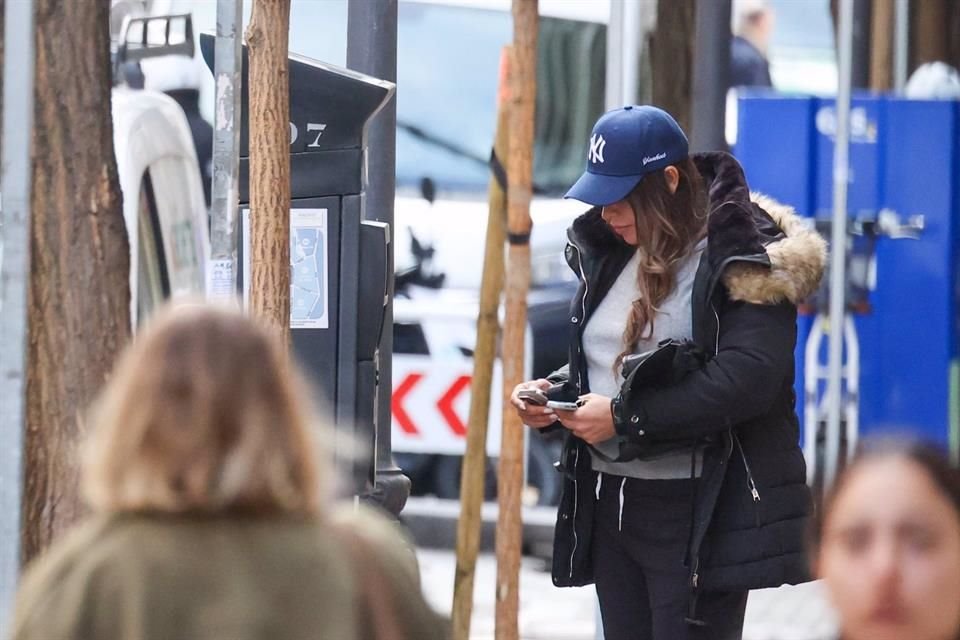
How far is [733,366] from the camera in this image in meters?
3.96

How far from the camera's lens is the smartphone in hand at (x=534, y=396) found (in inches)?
165

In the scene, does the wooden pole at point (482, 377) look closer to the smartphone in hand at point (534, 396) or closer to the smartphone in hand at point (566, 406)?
the smartphone in hand at point (534, 396)

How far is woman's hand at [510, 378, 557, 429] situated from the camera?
420 centimetres

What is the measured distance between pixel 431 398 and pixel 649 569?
5.00 meters

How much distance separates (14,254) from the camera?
418cm

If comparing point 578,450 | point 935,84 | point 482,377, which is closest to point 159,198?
point 482,377

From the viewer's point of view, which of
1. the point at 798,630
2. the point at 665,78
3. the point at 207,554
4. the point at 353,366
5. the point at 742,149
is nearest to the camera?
the point at 207,554

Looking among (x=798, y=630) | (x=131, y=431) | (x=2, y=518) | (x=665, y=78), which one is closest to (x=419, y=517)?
(x=798, y=630)

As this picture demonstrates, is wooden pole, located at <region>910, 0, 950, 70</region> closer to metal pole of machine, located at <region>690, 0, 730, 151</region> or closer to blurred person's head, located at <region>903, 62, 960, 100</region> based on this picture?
blurred person's head, located at <region>903, 62, 960, 100</region>

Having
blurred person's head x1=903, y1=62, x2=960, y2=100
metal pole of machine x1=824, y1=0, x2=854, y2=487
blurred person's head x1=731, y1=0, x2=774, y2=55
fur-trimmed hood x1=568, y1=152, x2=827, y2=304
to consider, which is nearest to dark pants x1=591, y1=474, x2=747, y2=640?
fur-trimmed hood x1=568, y1=152, x2=827, y2=304

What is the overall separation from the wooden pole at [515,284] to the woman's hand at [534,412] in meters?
0.46

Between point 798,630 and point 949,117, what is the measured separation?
342 centimetres

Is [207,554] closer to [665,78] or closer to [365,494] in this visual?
[365,494]

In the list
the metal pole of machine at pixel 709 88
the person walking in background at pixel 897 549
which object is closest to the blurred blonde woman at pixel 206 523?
the person walking in background at pixel 897 549
